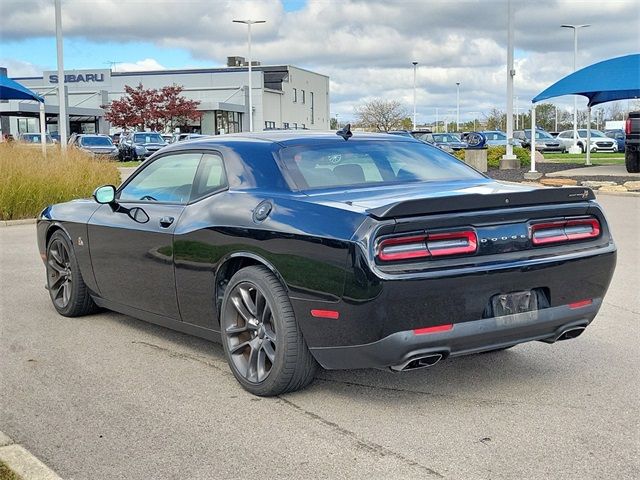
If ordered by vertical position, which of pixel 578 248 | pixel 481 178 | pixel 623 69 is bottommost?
pixel 578 248

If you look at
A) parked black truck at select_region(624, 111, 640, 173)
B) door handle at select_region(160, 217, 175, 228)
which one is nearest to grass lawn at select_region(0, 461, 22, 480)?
door handle at select_region(160, 217, 175, 228)

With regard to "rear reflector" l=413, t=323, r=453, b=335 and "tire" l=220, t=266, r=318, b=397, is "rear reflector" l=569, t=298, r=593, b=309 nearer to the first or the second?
"rear reflector" l=413, t=323, r=453, b=335

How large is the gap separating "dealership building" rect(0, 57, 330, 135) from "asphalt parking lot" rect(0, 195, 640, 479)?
60660mm

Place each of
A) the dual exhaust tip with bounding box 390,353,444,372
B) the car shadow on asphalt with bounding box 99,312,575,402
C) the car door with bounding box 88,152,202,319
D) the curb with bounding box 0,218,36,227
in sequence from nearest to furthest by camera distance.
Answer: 1. the dual exhaust tip with bounding box 390,353,444,372
2. the car shadow on asphalt with bounding box 99,312,575,402
3. the car door with bounding box 88,152,202,319
4. the curb with bounding box 0,218,36,227

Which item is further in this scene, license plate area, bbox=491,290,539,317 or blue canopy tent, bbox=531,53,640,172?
blue canopy tent, bbox=531,53,640,172

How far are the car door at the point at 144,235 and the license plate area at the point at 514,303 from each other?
2213 mm

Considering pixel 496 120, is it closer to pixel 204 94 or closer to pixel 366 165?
pixel 204 94

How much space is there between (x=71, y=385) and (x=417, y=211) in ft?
8.24

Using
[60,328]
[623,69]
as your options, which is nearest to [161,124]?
[623,69]

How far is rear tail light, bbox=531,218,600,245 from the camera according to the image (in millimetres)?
4617

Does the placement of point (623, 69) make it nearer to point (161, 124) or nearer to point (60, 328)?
point (60, 328)

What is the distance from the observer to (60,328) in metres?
6.72

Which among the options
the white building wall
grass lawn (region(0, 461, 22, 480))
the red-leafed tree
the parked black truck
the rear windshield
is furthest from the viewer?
the white building wall

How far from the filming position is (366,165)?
543 cm
